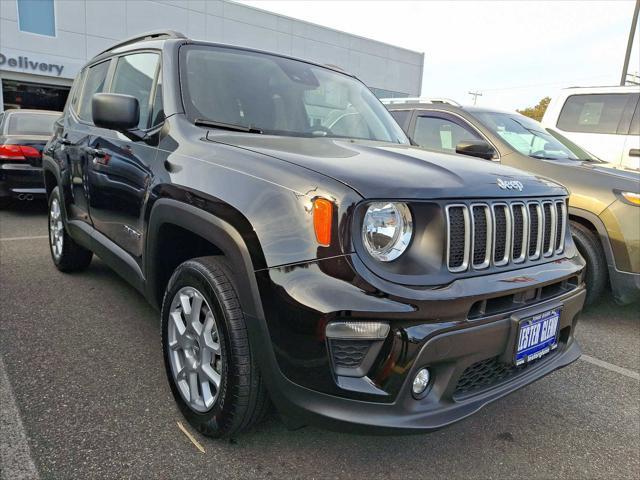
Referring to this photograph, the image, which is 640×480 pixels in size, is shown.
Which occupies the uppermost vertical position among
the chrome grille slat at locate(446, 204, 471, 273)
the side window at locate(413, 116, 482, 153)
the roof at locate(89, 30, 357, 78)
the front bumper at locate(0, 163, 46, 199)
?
the roof at locate(89, 30, 357, 78)

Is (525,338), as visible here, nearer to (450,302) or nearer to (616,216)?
(450,302)

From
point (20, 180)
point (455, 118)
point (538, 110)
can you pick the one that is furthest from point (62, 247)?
point (538, 110)

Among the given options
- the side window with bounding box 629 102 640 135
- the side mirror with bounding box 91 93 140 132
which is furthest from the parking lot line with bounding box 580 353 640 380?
the side window with bounding box 629 102 640 135

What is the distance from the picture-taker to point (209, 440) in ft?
7.34

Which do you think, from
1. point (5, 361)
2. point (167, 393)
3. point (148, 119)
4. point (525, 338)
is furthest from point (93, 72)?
point (525, 338)

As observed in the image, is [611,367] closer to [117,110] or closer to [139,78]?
[117,110]

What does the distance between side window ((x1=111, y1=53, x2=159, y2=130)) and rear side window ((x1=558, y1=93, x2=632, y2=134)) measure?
6.31 meters

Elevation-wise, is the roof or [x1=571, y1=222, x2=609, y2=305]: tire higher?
the roof

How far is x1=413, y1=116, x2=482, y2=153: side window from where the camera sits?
507 cm

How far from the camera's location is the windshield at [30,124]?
24.8ft

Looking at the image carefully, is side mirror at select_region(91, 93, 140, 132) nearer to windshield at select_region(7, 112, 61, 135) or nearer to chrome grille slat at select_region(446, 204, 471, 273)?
chrome grille slat at select_region(446, 204, 471, 273)

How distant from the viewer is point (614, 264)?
396 cm

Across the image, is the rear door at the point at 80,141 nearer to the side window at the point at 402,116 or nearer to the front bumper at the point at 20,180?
the side window at the point at 402,116

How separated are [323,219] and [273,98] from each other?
1426mm
